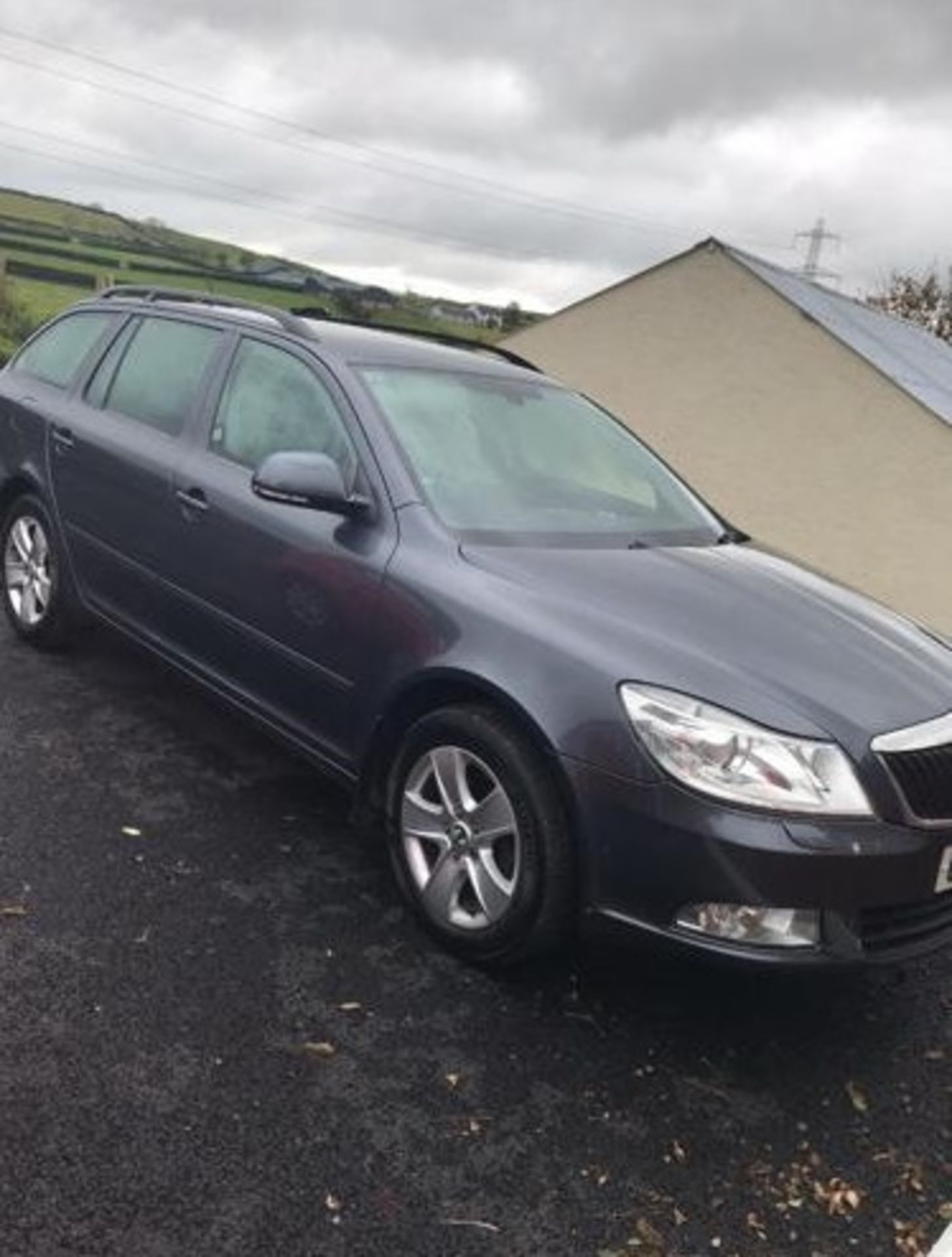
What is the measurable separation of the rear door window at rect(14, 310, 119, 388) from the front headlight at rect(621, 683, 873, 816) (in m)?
3.50

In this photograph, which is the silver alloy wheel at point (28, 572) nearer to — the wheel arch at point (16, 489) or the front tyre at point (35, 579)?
the front tyre at point (35, 579)

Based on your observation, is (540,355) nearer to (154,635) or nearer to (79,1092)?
(154,635)

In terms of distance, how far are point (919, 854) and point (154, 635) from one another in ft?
9.30

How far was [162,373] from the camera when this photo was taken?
4.86 metres

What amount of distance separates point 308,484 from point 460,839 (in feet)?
3.70

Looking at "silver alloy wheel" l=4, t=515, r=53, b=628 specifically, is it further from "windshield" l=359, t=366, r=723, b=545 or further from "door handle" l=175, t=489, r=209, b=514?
"windshield" l=359, t=366, r=723, b=545

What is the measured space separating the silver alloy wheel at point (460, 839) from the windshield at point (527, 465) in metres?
0.73

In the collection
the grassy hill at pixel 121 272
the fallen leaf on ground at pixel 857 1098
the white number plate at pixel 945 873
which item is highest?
the grassy hill at pixel 121 272

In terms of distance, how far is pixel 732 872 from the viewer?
9.32 feet

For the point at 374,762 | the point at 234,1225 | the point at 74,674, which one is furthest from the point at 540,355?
the point at 234,1225

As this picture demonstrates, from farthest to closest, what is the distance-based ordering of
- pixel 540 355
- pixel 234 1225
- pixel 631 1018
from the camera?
1. pixel 540 355
2. pixel 631 1018
3. pixel 234 1225

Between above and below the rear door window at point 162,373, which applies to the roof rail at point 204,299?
above

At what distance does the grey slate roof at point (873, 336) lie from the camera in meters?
16.0

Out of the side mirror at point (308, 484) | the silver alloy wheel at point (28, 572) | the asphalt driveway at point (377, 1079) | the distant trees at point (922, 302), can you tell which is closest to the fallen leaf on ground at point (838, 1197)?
the asphalt driveway at point (377, 1079)
